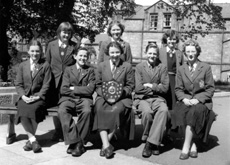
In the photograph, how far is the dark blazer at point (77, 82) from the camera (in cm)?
521

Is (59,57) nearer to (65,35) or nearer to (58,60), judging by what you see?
(58,60)

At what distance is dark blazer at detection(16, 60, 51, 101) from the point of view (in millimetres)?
5266

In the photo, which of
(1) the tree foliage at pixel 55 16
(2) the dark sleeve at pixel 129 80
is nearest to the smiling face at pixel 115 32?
(2) the dark sleeve at pixel 129 80

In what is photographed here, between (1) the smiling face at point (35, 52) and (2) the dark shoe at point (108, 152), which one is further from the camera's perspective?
(1) the smiling face at point (35, 52)

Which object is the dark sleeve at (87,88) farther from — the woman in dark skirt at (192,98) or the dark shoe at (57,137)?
the woman in dark skirt at (192,98)

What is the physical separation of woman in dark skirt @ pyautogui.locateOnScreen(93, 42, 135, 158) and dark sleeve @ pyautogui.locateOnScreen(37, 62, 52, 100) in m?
0.81

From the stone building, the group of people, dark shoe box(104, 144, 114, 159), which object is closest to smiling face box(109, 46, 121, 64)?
the group of people

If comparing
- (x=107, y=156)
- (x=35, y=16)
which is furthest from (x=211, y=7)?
(x=107, y=156)

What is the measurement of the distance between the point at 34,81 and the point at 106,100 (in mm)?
1232

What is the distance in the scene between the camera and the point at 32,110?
5.03 m

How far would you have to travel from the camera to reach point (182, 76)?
5.19 m

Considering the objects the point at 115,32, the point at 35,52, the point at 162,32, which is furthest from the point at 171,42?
the point at 162,32

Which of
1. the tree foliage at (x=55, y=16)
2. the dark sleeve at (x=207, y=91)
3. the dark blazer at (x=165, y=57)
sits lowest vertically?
the dark sleeve at (x=207, y=91)

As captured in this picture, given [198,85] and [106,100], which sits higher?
[198,85]
